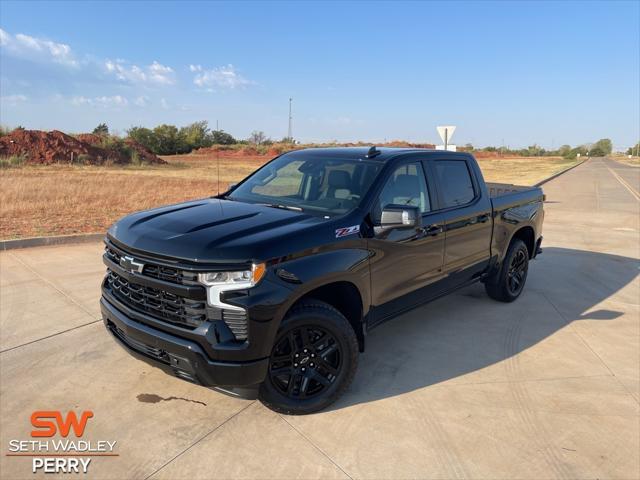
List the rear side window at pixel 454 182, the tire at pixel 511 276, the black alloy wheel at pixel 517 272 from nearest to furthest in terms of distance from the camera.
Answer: the rear side window at pixel 454 182, the tire at pixel 511 276, the black alloy wheel at pixel 517 272

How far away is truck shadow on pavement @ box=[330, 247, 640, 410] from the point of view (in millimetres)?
3986

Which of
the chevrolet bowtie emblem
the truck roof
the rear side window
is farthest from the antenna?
the chevrolet bowtie emblem

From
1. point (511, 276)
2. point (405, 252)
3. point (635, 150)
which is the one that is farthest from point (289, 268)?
point (635, 150)

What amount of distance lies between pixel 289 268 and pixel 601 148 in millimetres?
213178

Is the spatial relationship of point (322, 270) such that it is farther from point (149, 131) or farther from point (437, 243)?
point (149, 131)

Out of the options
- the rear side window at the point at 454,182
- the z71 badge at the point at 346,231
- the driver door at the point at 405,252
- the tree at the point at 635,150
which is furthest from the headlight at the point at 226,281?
the tree at the point at 635,150

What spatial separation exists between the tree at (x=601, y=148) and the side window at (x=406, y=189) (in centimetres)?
20745

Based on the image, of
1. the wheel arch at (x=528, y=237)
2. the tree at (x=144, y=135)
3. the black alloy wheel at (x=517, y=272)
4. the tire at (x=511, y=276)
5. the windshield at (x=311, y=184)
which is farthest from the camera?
the tree at (x=144, y=135)

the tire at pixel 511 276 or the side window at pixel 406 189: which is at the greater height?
the side window at pixel 406 189

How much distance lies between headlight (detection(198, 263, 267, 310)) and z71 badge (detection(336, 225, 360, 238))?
0.72 meters

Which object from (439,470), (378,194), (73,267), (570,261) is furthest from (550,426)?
(73,267)

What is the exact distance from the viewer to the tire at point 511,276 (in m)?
5.72

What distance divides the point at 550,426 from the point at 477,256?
2153 millimetres

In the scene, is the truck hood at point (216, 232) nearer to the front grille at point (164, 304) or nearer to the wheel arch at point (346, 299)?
the front grille at point (164, 304)
